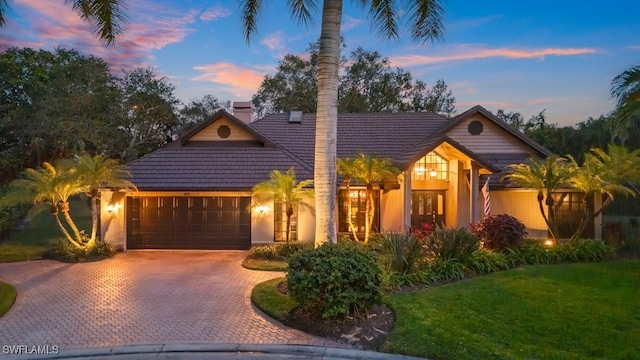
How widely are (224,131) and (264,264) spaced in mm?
7344

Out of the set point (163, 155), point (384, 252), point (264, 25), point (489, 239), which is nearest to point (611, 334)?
point (384, 252)

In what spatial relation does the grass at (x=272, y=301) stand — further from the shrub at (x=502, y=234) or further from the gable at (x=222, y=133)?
the gable at (x=222, y=133)

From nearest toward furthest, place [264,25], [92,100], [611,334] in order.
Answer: [611,334] < [264,25] < [92,100]

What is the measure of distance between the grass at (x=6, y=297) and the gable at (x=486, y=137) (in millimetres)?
16317

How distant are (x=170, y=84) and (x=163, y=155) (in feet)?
49.0

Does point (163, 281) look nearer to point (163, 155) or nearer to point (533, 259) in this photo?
point (163, 155)

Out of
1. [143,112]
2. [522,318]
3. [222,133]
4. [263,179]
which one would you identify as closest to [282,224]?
[263,179]

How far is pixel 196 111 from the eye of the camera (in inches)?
1396

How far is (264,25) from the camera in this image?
10.7m

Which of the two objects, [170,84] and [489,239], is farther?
[170,84]

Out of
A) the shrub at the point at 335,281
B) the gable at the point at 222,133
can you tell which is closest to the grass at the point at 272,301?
the shrub at the point at 335,281

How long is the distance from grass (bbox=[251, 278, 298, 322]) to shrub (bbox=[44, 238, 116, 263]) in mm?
7362

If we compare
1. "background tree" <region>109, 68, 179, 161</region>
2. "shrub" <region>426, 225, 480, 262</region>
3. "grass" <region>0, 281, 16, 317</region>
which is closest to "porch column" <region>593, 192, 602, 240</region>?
"shrub" <region>426, 225, 480, 262</region>

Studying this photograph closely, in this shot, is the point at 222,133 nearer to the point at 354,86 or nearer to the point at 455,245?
the point at 455,245
